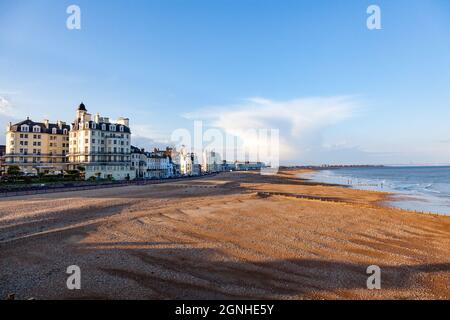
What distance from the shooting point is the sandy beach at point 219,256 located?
8.20 meters

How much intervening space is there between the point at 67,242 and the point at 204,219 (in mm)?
8749

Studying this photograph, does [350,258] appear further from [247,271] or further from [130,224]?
[130,224]

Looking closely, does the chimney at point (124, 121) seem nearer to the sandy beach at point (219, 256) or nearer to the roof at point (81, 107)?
the roof at point (81, 107)

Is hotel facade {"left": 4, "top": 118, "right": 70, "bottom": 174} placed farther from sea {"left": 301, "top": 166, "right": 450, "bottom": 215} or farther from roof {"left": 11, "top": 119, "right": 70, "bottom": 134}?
sea {"left": 301, "top": 166, "right": 450, "bottom": 215}

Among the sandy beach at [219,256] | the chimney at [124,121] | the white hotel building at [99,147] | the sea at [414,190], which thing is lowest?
the sea at [414,190]

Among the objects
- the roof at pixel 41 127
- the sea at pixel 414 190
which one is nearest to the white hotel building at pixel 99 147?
the roof at pixel 41 127

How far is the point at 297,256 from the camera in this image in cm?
1134

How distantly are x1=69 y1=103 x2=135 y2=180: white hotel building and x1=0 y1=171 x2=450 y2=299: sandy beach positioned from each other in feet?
157

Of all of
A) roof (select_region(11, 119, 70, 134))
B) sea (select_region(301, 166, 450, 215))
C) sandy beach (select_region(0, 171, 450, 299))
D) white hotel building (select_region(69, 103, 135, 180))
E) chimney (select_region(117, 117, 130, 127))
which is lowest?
sea (select_region(301, 166, 450, 215))

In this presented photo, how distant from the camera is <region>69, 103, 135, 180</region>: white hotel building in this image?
212 feet

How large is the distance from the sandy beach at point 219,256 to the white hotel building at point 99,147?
4797 centimetres

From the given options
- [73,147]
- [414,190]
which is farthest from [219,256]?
[73,147]

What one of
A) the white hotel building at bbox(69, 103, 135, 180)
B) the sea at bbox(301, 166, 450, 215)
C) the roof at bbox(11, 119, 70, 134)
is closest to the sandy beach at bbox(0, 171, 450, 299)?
the sea at bbox(301, 166, 450, 215)
